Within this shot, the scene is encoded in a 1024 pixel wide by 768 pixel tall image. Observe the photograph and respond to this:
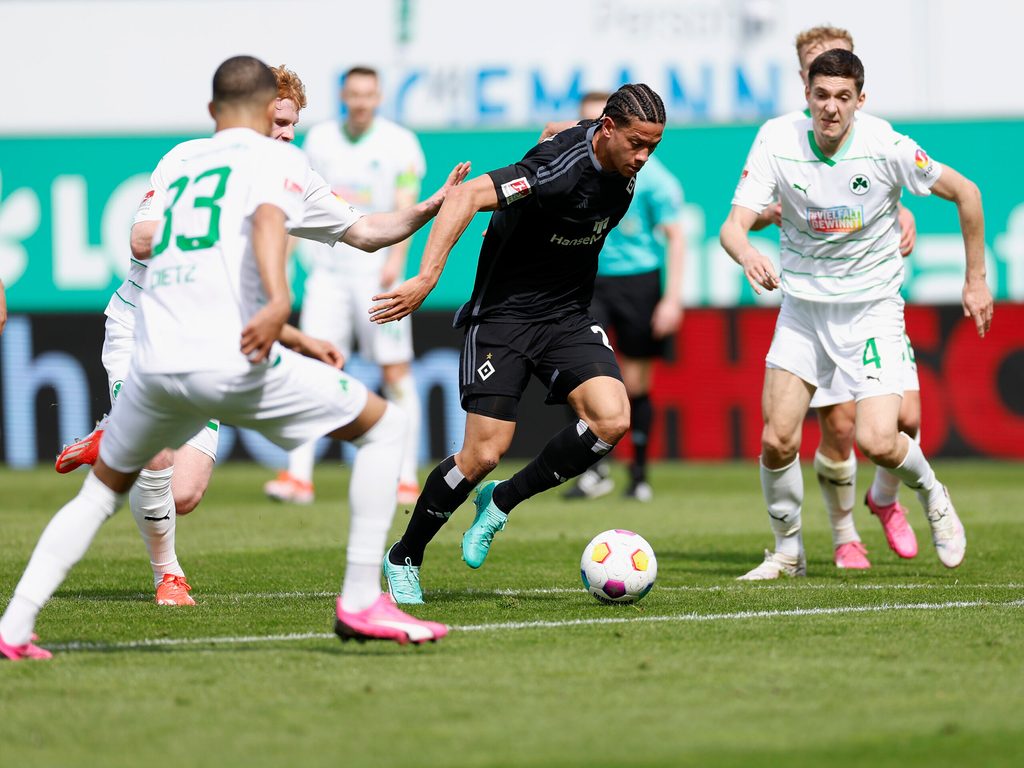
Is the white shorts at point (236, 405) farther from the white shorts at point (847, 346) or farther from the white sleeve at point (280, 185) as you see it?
the white shorts at point (847, 346)

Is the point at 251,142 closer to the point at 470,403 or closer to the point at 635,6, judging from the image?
the point at 470,403

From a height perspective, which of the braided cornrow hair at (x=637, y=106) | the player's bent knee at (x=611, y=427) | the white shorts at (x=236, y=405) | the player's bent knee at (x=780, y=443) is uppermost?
the braided cornrow hair at (x=637, y=106)

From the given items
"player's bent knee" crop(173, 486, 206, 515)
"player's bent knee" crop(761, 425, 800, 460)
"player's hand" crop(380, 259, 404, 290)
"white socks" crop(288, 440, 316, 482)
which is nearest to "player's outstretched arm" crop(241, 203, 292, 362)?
"player's bent knee" crop(173, 486, 206, 515)

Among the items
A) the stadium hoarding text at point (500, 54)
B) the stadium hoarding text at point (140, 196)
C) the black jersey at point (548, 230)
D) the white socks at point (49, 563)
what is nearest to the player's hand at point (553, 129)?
the black jersey at point (548, 230)

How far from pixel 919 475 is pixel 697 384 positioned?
754 centimetres

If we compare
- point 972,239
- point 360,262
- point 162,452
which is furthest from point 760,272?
point 360,262

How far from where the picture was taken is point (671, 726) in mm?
4668

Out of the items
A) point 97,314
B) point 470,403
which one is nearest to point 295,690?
point 470,403

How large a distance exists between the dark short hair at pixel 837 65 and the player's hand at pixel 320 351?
3.09 metres

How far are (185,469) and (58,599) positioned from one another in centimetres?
83

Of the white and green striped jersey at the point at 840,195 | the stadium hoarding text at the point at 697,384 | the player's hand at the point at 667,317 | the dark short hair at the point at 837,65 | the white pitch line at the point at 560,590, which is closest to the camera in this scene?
the white pitch line at the point at 560,590

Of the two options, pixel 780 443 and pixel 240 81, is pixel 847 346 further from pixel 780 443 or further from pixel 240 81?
pixel 240 81

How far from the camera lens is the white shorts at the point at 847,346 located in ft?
26.3

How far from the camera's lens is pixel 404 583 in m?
7.34
